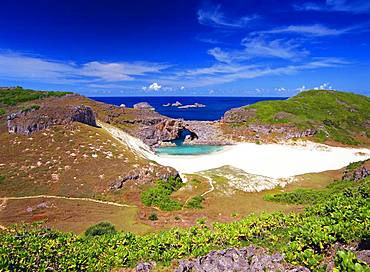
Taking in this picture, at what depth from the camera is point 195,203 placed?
48.6 m

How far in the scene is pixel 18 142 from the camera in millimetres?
65125

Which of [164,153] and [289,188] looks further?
[164,153]

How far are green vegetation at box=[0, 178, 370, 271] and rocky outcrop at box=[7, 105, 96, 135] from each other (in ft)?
173

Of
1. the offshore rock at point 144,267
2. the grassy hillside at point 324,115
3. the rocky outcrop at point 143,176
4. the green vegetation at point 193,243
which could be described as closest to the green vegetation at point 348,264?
the green vegetation at point 193,243

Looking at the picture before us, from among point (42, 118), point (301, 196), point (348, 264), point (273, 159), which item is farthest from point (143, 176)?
point (348, 264)

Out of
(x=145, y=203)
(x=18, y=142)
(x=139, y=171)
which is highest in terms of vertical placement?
(x=18, y=142)

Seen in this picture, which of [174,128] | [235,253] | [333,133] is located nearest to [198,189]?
[235,253]

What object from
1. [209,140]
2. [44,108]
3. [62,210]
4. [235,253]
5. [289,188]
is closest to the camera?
[235,253]

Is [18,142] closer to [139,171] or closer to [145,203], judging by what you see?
[139,171]

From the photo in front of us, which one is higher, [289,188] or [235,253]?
[235,253]

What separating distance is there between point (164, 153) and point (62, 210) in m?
61.9

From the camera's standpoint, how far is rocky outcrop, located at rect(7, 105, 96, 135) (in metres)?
69.3

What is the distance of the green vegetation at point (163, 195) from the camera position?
48.5 meters

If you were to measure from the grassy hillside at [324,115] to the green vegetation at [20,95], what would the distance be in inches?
3422
